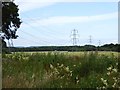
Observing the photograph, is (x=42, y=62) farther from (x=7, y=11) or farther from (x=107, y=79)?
(x=7, y=11)

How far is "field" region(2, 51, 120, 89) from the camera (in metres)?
8.43

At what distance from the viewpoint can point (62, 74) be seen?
948cm

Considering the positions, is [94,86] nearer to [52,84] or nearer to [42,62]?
[52,84]

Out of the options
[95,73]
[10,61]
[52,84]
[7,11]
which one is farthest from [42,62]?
[7,11]

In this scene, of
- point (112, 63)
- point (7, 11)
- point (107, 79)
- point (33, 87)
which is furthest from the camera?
point (7, 11)

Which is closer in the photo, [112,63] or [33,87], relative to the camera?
[33,87]

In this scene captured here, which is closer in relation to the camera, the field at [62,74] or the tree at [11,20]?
the field at [62,74]

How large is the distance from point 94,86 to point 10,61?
3.95 meters

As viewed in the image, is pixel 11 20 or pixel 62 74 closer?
pixel 62 74

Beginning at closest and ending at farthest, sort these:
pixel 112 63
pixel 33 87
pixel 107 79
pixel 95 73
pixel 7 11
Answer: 1. pixel 33 87
2. pixel 107 79
3. pixel 95 73
4. pixel 112 63
5. pixel 7 11

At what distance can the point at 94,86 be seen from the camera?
8.45m

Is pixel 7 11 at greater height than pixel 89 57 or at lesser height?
greater

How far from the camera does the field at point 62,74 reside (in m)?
8.43

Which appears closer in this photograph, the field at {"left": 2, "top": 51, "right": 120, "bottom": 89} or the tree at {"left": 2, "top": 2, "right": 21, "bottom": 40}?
the field at {"left": 2, "top": 51, "right": 120, "bottom": 89}
